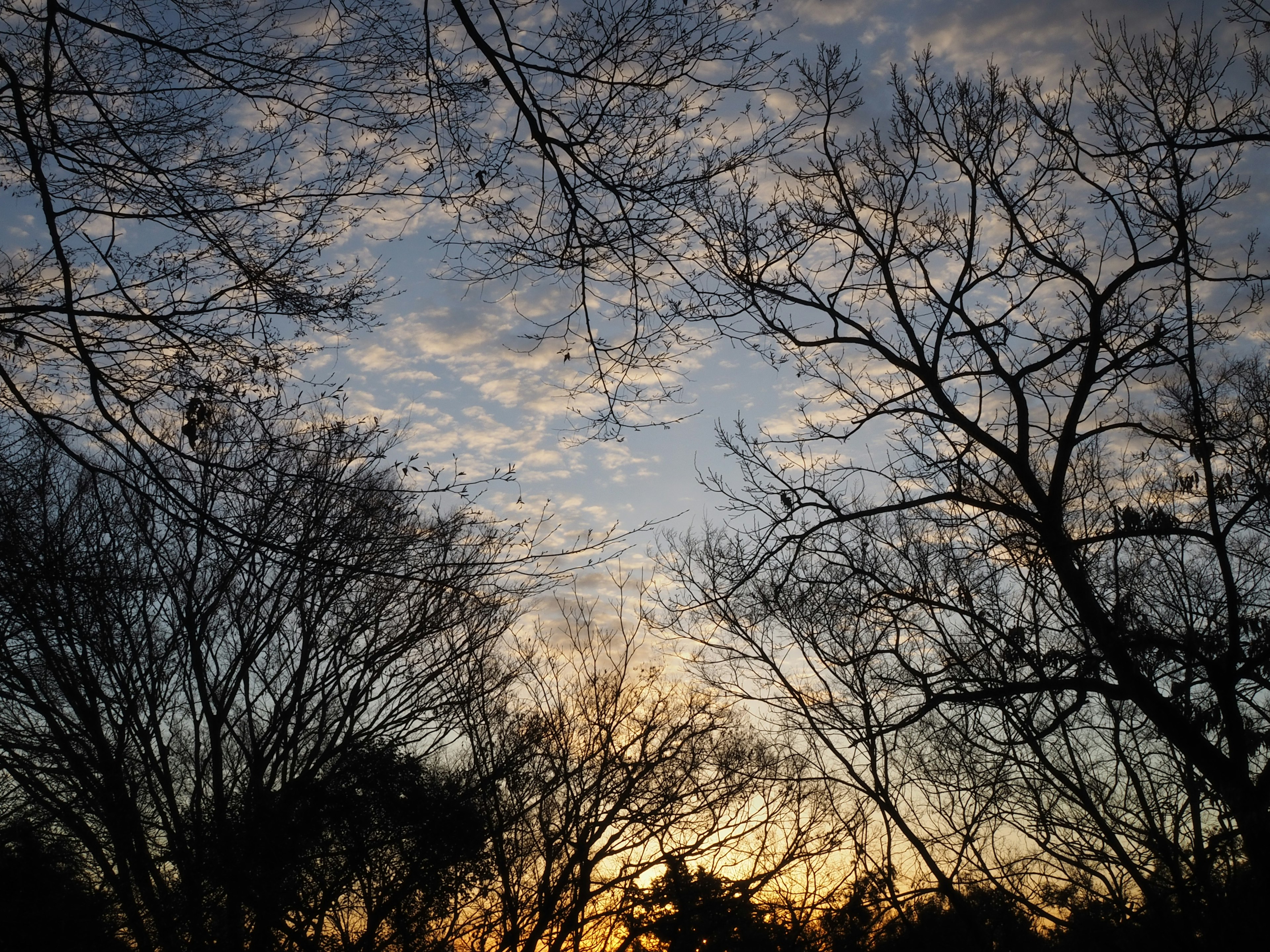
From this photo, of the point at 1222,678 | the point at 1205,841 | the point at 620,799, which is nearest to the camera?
the point at 1222,678

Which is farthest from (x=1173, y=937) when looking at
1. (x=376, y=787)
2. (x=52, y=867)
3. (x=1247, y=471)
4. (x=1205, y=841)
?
(x=52, y=867)

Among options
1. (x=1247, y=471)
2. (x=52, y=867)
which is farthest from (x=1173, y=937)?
(x=52, y=867)

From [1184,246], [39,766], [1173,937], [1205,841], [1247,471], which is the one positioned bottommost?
[1173,937]

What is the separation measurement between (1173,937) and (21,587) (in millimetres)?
14399

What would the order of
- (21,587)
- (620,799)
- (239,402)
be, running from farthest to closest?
(620,799), (21,587), (239,402)

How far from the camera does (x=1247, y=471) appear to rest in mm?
8633

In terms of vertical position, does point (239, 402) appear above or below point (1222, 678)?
above

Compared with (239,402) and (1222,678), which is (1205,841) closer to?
(1222,678)

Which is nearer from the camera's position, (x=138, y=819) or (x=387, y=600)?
(x=138, y=819)

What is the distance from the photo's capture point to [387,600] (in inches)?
413

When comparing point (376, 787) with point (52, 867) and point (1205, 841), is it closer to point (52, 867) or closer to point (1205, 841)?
point (52, 867)

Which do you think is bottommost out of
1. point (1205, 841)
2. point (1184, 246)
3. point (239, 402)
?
point (1205, 841)

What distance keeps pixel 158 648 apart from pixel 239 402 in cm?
661

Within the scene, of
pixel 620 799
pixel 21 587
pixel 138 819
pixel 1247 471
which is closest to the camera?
pixel 21 587
